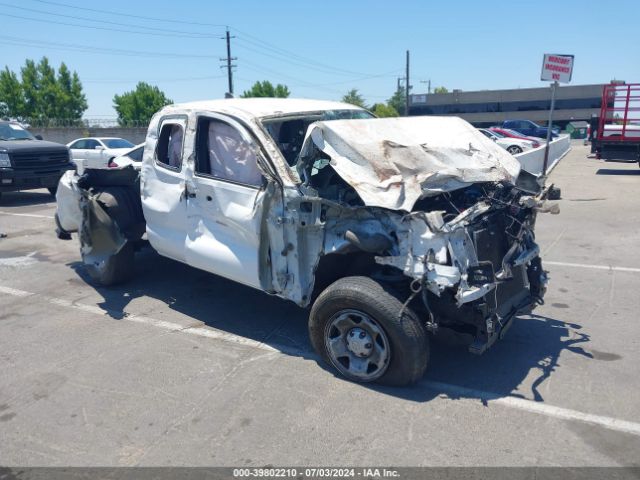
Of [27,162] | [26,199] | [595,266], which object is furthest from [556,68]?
[26,199]

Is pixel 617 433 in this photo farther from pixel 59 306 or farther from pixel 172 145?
pixel 59 306

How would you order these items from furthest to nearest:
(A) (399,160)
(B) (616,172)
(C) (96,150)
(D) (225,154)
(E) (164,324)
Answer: (C) (96,150) < (B) (616,172) < (E) (164,324) < (D) (225,154) < (A) (399,160)

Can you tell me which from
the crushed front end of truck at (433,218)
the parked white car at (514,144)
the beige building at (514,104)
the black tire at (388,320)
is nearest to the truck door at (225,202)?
A: the crushed front end of truck at (433,218)

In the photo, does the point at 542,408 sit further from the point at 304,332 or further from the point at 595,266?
the point at 595,266

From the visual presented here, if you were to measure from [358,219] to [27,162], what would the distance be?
475 inches

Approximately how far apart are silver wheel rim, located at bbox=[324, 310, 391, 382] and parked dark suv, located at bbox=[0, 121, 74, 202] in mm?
11854

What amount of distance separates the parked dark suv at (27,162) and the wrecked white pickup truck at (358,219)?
943cm

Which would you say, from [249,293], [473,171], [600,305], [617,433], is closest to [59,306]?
[249,293]

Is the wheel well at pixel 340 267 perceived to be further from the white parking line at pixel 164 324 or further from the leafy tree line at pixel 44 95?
the leafy tree line at pixel 44 95

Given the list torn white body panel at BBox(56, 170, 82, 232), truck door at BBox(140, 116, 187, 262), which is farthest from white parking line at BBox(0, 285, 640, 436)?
torn white body panel at BBox(56, 170, 82, 232)

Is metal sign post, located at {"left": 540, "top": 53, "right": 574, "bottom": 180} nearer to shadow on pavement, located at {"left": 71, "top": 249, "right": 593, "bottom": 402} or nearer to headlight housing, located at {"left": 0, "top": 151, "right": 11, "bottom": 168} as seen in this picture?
shadow on pavement, located at {"left": 71, "top": 249, "right": 593, "bottom": 402}

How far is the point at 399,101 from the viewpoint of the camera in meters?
94.8

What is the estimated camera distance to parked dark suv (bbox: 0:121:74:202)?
13.1m

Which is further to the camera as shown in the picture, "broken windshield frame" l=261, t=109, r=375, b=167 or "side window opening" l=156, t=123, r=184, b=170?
"side window opening" l=156, t=123, r=184, b=170
